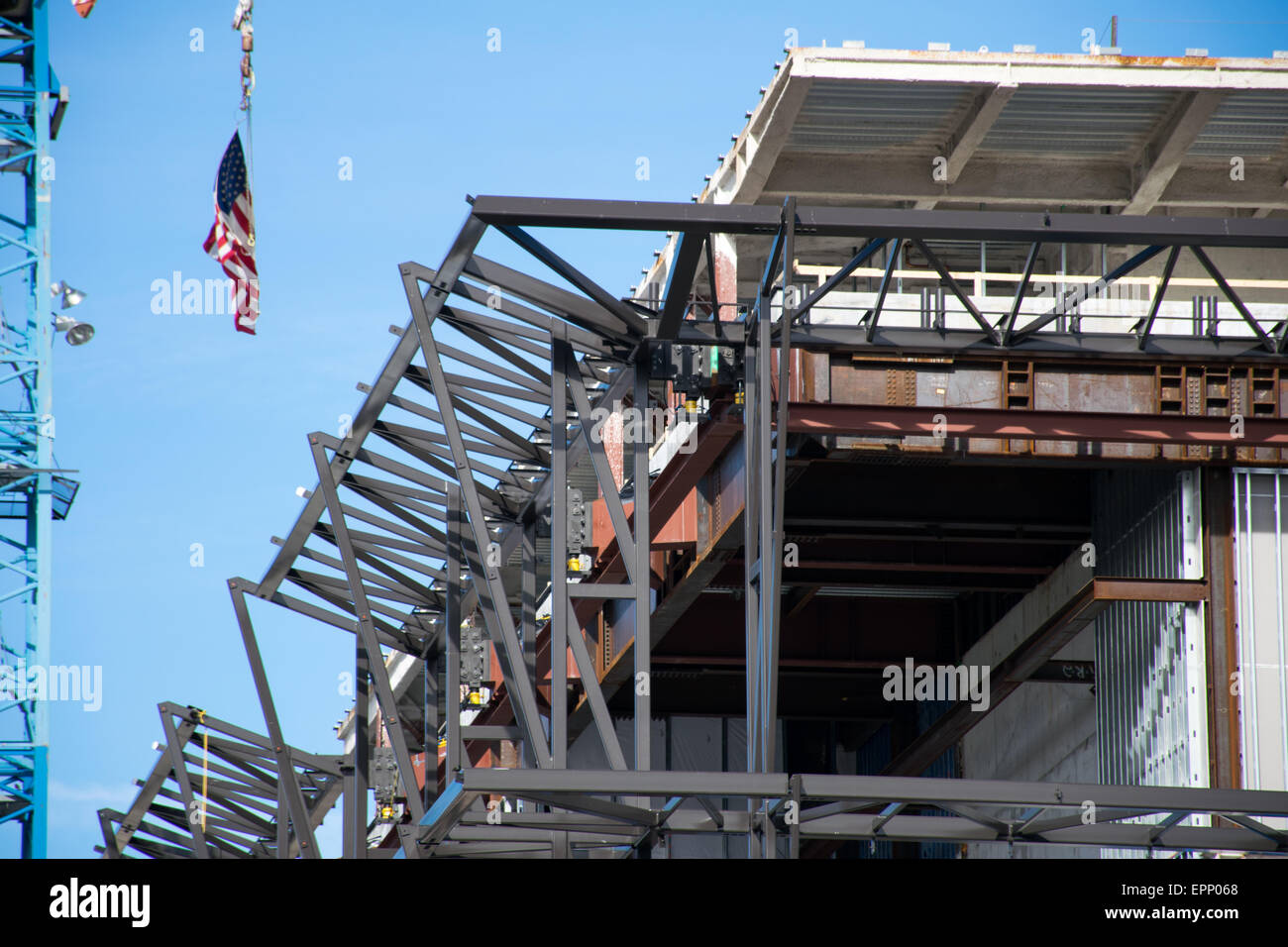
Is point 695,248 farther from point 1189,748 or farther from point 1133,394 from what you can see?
point 1189,748

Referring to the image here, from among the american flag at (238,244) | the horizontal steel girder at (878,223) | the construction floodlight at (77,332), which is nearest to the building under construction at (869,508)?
the horizontal steel girder at (878,223)

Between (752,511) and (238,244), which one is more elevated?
(238,244)

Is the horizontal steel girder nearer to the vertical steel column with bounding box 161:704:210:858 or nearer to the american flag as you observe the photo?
the american flag

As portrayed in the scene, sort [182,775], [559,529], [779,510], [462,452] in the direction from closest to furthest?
[779,510] < [462,452] < [559,529] < [182,775]

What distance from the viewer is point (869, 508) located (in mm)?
29250

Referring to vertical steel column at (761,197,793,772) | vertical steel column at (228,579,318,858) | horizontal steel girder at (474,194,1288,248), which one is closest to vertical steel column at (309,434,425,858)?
vertical steel column at (228,579,318,858)

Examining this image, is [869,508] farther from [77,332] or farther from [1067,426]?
[77,332]

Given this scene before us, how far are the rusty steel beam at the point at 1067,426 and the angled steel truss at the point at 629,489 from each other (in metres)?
0.08

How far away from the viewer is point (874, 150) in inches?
1559

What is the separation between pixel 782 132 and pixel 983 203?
19.1 feet

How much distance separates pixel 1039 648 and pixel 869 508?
3.88 metres

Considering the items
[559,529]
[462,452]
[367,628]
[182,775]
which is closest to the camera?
[462,452]

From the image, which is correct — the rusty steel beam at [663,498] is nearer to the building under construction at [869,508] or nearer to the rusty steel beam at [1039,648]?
the building under construction at [869,508]

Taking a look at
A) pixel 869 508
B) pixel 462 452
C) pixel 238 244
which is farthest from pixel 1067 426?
pixel 238 244
